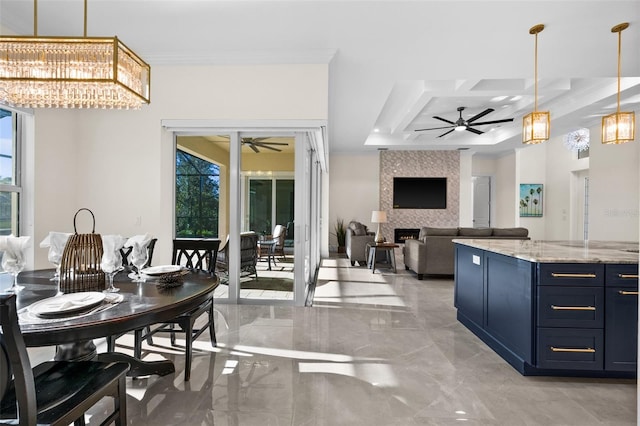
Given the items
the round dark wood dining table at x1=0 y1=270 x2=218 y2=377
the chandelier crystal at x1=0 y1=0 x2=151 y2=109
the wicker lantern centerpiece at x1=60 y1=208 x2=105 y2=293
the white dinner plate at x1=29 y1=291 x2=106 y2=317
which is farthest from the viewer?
the wicker lantern centerpiece at x1=60 y1=208 x2=105 y2=293

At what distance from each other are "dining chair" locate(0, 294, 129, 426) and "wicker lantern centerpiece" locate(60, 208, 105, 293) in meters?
0.57

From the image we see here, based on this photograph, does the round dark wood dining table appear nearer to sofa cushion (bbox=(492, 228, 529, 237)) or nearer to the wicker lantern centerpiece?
the wicker lantern centerpiece

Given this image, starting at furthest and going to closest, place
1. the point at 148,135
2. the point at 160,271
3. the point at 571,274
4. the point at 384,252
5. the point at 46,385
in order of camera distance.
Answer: the point at 384,252 → the point at 148,135 → the point at 571,274 → the point at 160,271 → the point at 46,385

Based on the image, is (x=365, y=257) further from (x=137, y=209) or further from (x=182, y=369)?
(x=182, y=369)

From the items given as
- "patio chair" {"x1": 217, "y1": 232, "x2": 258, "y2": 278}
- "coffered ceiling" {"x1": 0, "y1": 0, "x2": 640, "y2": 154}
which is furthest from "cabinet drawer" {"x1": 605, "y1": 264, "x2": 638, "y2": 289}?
"patio chair" {"x1": 217, "y1": 232, "x2": 258, "y2": 278}

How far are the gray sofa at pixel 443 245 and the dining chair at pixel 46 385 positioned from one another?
16.2 ft

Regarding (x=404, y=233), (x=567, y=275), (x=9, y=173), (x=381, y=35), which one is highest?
(x=381, y=35)

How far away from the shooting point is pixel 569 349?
2.40 m

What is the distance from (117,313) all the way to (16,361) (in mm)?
409

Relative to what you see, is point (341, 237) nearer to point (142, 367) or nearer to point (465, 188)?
point (465, 188)

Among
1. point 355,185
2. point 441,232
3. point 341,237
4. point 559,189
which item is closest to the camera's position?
point 441,232

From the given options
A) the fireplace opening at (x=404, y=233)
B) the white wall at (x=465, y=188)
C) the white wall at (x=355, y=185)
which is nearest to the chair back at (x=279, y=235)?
the white wall at (x=355, y=185)

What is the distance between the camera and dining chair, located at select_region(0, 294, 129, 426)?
115 cm

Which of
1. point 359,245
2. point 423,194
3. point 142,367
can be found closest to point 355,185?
point 423,194
